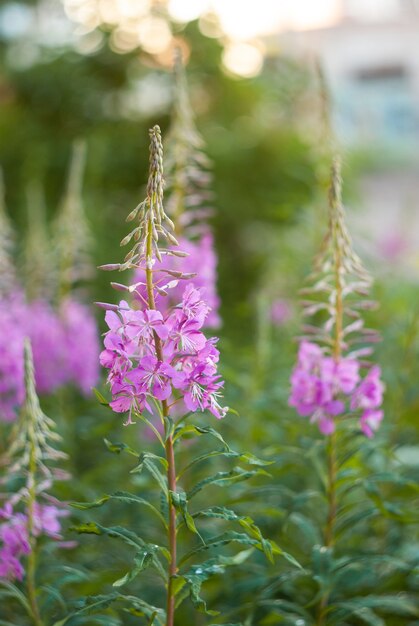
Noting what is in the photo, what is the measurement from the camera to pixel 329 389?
2.26m

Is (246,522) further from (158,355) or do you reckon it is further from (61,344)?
(61,344)

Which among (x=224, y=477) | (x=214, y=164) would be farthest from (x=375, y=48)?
(x=224, y=477)

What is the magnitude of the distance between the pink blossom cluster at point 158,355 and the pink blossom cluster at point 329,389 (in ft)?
2.02

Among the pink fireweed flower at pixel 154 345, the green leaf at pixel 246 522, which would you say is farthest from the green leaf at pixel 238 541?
the pink fireweed flower at pixel 154 345

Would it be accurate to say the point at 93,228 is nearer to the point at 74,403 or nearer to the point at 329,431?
the point at 74,403

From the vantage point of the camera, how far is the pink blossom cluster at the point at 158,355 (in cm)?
165

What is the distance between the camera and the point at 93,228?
7.34m

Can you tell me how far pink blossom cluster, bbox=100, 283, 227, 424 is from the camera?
5.41 ft

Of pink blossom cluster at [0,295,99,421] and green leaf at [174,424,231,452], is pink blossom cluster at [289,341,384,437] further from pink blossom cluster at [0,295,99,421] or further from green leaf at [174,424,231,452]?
pink blossom cluster at [0,295,99,421]

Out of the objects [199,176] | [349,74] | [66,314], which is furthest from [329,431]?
[349,74]

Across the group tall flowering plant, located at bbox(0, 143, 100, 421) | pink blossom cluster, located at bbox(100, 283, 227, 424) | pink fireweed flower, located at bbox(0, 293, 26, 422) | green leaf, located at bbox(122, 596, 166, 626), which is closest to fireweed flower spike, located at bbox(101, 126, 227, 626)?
pink blossom cluster, located at bbox(100, 283, 227, 424)

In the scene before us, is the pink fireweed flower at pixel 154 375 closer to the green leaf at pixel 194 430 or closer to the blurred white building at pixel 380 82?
the green leaf at pixel 194 430

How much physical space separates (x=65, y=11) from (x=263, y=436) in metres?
7.54

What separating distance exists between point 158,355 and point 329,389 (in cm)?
72
